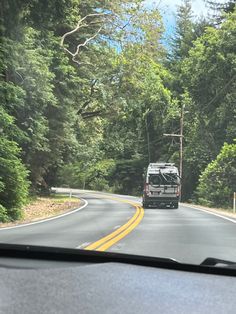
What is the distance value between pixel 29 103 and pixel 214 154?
29.0m

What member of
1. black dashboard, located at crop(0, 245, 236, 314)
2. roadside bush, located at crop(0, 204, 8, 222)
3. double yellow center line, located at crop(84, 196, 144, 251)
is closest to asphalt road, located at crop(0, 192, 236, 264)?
double yellow center line, located at crop(84, 196, 144, 251)

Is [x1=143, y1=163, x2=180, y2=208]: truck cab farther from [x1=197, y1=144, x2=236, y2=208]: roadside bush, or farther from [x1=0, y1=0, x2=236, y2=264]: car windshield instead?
[x1=197, y1=144, x2=236, y2=208]: roadside bush

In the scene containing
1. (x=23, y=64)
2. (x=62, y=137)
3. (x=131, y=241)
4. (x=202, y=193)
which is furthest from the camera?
(x=202, y=193)

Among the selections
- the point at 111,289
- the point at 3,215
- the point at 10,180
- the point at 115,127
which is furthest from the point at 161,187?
the point at 115,127

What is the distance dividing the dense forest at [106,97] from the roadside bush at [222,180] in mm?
73

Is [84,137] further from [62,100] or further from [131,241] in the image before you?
[131,241]

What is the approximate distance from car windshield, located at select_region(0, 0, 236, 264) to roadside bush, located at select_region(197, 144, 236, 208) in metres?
0.09

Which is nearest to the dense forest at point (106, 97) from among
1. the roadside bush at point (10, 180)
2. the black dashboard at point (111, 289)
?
the roadside bush at point (10, 180)

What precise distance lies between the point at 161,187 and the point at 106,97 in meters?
11.0

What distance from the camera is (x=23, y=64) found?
923 inches

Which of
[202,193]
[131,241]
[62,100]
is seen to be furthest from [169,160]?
[131,241]

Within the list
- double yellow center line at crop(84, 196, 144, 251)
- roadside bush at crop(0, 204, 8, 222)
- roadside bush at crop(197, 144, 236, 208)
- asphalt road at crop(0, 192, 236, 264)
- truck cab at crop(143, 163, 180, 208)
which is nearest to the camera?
asphalt road at crop(0, 192, 236, 264)

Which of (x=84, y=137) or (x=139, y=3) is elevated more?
(x=139, y=3)

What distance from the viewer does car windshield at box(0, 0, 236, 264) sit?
50.7 ft
